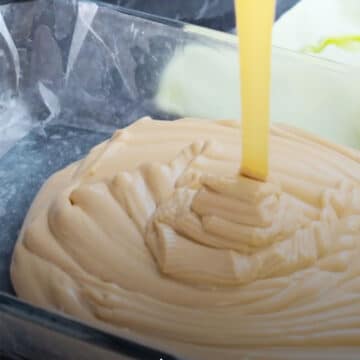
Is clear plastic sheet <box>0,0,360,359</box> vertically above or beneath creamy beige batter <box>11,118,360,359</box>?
above

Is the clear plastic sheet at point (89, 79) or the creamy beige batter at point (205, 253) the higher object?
the clear plastic sheet at point (89, 79)

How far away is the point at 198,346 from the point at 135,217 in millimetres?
201

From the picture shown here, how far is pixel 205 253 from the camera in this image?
0.83m

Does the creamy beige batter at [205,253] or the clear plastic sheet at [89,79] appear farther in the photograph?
the clear plastic sheet at [89,79]

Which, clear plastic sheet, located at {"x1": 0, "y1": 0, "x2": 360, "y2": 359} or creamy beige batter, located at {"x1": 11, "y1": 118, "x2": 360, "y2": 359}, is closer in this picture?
creamy beige batter, located at {"x1": 11, "y1": 118, "x2": 360, "y2": 359}

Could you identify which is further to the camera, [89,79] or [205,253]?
[89,79]

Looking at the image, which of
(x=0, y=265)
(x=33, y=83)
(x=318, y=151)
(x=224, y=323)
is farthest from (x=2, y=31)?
(x=224, y=323)

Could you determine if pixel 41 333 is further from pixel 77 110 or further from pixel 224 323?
pixel 77 110

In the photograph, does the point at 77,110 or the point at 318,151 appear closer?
the point at 318,151

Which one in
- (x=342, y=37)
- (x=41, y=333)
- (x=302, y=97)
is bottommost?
(x=41, y=333)

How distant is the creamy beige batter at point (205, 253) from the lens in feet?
2.49

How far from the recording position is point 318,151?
101 centimetres

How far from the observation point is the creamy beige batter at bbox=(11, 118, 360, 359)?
76 cm

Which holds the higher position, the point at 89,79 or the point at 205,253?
the point at 89,79
